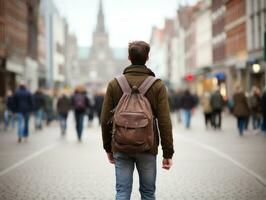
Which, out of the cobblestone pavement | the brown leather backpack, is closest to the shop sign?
the cobblestone pavement

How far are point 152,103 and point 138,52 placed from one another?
44cm

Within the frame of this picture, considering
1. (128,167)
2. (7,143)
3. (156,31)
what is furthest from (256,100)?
(156,31)

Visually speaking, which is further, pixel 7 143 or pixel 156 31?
pixel 156 31

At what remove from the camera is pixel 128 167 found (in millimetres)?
6051

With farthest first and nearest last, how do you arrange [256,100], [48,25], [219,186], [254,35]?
[48,25], [254,35], [256,100], [219,186]

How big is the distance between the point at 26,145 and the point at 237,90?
8.27 metres

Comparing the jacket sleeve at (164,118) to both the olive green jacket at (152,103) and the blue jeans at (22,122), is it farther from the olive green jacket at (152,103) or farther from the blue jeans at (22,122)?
the blue jeans at (22,122)

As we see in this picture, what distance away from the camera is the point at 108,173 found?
12.6 m

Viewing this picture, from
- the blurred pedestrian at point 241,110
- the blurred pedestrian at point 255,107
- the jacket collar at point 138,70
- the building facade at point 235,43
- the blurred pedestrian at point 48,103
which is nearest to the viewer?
the jacket collar at point 138,70

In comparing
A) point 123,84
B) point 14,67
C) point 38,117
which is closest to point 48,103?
point 38,117

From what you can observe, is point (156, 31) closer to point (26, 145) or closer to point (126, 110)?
point (26, 145)

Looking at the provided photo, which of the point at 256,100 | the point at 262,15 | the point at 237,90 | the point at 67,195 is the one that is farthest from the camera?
the point at 262,15

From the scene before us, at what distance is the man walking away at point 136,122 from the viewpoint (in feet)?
19.0

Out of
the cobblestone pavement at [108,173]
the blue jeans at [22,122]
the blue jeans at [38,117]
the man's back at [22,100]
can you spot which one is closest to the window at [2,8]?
the blue jeans at [38,117]
